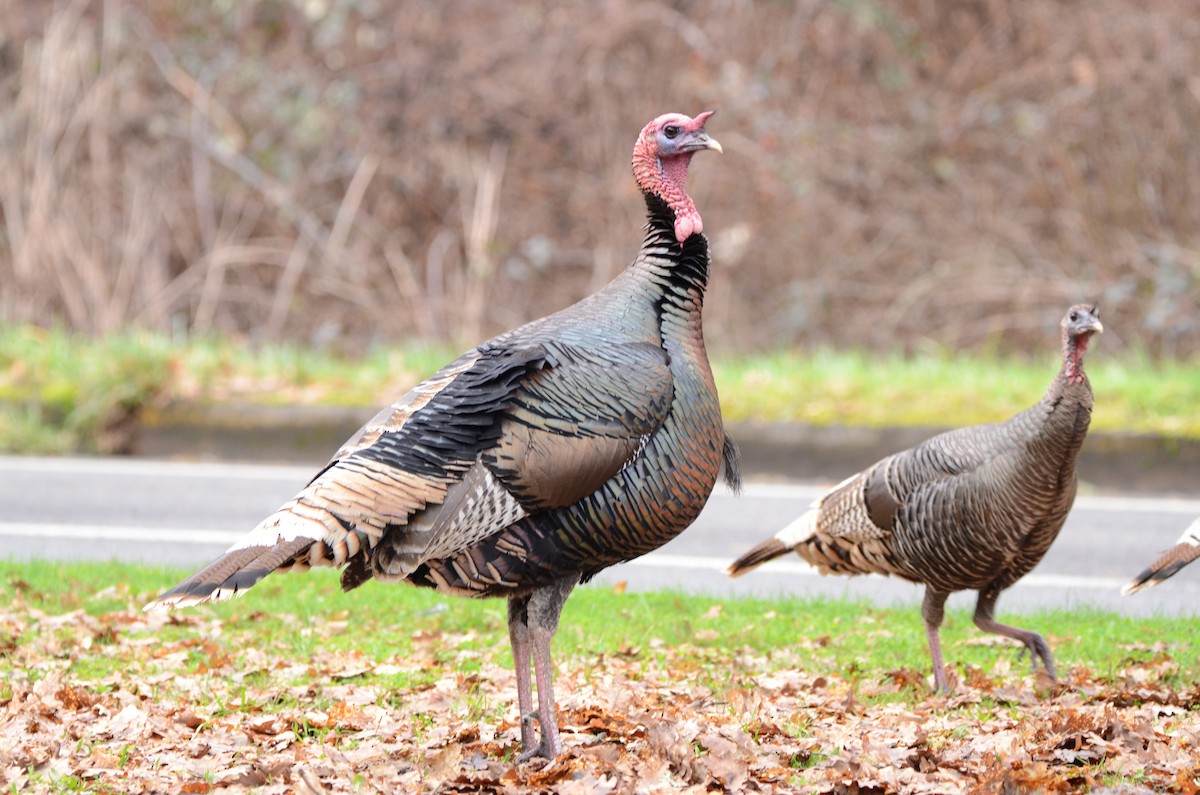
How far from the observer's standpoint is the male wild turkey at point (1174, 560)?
4488 millimetres

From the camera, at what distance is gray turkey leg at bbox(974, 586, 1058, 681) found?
4.96m

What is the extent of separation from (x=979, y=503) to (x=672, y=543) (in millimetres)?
3173

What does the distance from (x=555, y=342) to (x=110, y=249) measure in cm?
1005

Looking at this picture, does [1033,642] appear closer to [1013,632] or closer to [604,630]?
[1013,632]

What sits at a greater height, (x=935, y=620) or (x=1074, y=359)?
(x=1074, y=359)

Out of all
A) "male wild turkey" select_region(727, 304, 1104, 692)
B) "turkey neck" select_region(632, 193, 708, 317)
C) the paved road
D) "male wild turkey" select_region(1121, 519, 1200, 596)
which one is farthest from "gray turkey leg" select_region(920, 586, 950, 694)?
"turkey neck" select_region(632, 193, 708, 317)

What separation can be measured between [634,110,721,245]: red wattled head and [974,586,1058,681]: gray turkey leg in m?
1.87

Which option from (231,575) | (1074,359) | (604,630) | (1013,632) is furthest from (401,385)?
(231,575)

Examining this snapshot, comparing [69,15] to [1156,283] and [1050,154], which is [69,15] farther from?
[1156,283]

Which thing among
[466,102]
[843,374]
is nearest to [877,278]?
[843,374]

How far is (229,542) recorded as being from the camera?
25.4ft

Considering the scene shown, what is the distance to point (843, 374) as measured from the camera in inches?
396

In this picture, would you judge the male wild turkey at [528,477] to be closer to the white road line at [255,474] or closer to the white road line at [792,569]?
the white road line at [792,569]

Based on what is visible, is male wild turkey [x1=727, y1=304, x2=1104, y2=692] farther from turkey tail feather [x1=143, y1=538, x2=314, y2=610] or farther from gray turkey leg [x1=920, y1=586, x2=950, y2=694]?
turkey tail feather [x1=143, y1=538, x2=314, y2=610]
